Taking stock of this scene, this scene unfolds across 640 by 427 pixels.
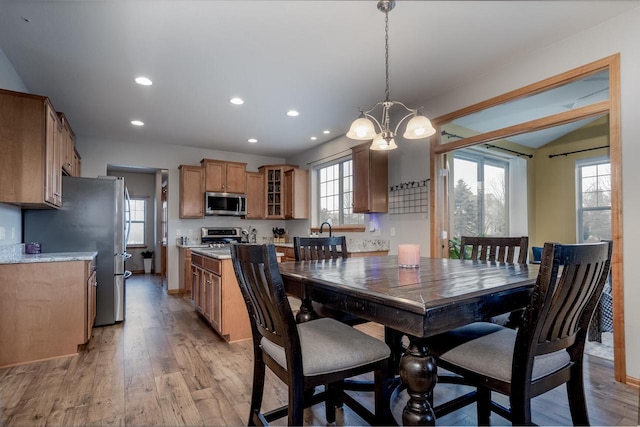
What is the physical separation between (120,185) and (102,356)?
6.03 feet

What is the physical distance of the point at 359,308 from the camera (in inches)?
50.0

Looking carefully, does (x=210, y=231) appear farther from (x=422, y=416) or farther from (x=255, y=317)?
(x=422, y=416)

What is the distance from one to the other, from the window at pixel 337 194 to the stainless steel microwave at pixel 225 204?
142cm

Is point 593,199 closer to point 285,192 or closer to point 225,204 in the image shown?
point 285,192

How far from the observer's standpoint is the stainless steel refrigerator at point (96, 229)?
10.9 ft

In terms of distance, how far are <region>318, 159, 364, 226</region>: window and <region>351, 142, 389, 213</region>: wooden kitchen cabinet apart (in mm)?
728

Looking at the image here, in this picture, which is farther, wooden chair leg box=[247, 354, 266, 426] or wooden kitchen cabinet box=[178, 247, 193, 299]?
wooden kitchen cabinet box=[178, 247, 193, 299]

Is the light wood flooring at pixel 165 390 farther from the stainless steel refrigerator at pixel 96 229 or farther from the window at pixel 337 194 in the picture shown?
the window at pixel 337 194

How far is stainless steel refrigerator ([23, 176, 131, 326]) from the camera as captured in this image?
333cm

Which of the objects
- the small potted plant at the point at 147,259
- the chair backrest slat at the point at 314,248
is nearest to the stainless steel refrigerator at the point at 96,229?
the chair backrest slat at the point at 314,248

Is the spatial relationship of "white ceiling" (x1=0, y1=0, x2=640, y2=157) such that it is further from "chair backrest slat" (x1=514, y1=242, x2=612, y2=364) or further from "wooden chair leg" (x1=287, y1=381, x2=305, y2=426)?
"wooden chair leg" (x1=287, y1=381, x2=305, y2=426)

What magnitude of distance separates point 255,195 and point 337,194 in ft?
5.30

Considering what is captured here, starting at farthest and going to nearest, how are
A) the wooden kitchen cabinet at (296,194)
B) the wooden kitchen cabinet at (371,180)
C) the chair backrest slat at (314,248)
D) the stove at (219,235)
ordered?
the wooden kitchen cabinet at (296,194), the stove at (219,235), the wooden kitchen cabinet at (371,180), the chair backrest slat at (314,248)

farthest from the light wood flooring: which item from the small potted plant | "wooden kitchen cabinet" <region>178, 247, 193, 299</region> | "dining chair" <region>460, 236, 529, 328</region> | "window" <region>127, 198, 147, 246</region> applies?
"window" <region>127, 198, 147, 246</region>
